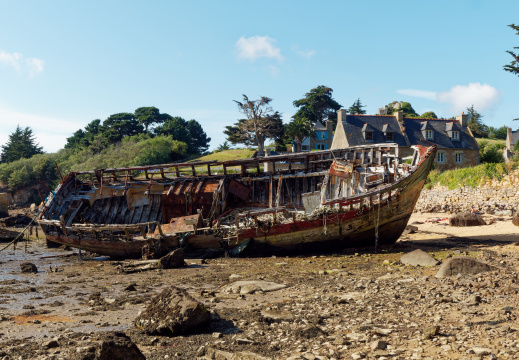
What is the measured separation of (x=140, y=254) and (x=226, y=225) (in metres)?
4.05

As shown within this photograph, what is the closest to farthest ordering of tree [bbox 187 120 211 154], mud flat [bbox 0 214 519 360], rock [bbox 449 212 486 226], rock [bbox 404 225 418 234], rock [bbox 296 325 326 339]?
1. mud flat [bbox 0 214 519 360]
2. rock [bbox 296 325 326 339]
3. rock [bbox 449 212 486 226]
4. rock [bbox 404 225 418 234]
5. tree [bbox 187 120 211 154]

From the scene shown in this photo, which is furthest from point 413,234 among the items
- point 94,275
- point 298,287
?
point 94,275

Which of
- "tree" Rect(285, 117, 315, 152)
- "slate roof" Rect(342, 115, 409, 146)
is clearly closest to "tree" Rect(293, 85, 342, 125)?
"tree" Rect(285, 117, 315, 152)

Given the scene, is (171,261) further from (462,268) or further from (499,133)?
(499,133)

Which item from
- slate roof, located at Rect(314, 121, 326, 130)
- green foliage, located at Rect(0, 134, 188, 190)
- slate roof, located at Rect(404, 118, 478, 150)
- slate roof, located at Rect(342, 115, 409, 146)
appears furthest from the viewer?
slate roof, located at Rect(314, 121, 326, 130)

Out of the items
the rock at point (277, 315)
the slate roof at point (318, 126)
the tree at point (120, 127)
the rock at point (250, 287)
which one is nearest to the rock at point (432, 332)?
the rock at point (277, 315)

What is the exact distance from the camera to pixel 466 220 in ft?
73.4

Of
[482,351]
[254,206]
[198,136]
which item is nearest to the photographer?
[482,351]

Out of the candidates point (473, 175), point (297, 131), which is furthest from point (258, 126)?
point (473, 175)

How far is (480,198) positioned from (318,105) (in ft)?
162

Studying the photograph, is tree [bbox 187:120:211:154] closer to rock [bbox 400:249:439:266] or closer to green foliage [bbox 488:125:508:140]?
green foliage [bbox 488:125:508:140]

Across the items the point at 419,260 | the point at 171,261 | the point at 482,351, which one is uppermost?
the point at 482,351

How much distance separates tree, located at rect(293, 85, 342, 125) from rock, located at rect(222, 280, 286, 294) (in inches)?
2476

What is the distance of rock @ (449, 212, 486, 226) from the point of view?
72.6 feet
